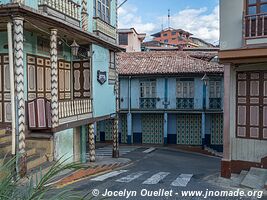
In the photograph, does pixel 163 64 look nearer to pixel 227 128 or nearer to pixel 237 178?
pixel 227 128

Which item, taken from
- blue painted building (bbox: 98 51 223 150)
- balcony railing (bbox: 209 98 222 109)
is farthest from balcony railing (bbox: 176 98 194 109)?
balcony railing (bbox: 209 98 222 109)

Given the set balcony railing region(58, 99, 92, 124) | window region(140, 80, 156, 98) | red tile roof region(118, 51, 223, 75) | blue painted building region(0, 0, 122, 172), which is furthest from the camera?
window region(140, 80, 156, 98)

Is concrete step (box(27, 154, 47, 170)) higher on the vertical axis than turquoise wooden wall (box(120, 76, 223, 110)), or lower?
lower

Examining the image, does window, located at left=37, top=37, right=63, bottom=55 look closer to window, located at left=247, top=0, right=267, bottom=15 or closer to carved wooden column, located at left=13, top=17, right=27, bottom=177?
carved wooden column, located at left=13, top=17, right=27, bottom=177

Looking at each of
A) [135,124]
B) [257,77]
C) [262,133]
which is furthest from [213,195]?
[135,124]

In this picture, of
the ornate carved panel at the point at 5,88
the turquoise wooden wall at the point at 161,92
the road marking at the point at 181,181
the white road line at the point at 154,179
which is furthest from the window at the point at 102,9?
the turquoise wooden wall at the point at 161,92

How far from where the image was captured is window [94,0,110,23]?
14720 millimetres

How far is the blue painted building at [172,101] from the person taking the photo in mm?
24312

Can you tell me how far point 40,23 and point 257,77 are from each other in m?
7.38

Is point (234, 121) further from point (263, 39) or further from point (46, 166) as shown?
point (46, 166)

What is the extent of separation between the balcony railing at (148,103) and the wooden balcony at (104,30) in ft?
29.9

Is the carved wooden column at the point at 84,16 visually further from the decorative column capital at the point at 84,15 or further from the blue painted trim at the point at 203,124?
the blue painted trim at the point at 203,124

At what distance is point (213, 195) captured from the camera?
8945 mm

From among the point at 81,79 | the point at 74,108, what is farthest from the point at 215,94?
the point at 74,108
